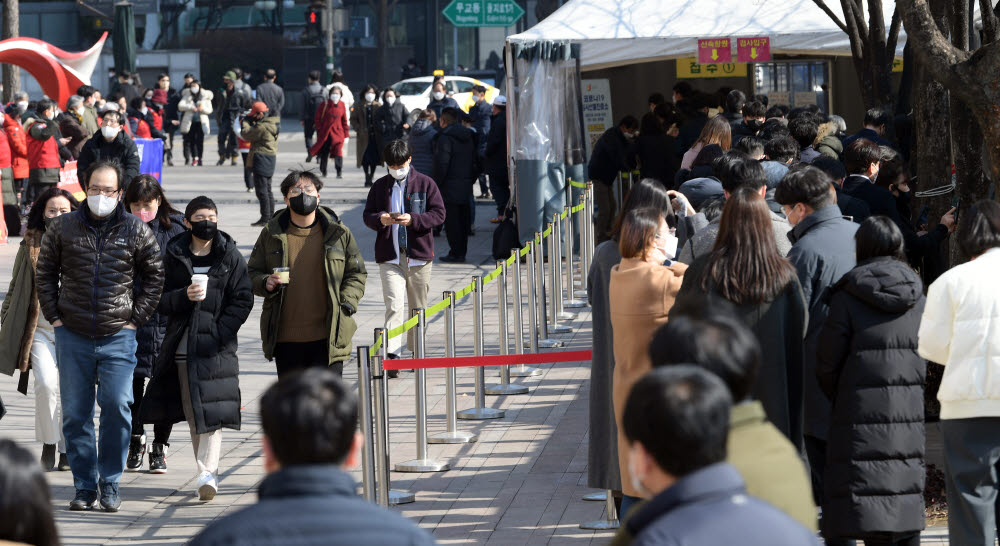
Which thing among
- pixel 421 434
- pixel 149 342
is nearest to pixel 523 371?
pixel 421 434

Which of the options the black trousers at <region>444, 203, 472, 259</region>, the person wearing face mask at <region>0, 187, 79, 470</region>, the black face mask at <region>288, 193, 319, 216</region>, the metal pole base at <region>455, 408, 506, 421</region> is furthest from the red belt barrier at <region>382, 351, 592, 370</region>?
the black trousers at <region>444, 203, 472, 259</region>

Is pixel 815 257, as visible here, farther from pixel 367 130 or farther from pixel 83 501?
pixel 367 130

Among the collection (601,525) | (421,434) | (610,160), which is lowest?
(601,525)

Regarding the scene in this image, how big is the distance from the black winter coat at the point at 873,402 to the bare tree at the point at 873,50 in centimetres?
908

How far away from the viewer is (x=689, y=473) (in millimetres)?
2820

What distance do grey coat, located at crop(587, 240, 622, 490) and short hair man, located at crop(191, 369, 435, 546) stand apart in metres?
3.51

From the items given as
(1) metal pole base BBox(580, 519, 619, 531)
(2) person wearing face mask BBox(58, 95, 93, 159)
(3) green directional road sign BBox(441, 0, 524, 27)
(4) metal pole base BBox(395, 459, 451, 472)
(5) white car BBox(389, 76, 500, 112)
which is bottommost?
(1) metal pole base BBox(580, 519, 619, 531)

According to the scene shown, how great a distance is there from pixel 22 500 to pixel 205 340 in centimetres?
503

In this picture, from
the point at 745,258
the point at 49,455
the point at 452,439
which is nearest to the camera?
the point at 745,258

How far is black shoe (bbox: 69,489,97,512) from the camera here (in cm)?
764

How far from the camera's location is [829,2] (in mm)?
16359

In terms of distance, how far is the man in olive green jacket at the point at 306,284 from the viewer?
8.07 metres

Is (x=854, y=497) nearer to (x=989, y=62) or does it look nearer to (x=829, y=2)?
(x=989, y=62)

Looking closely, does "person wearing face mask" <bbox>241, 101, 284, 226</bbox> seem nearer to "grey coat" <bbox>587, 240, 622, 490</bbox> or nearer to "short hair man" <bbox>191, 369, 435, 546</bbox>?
"grey coat" <bbox>587, 240, 622, 490</bbox>
